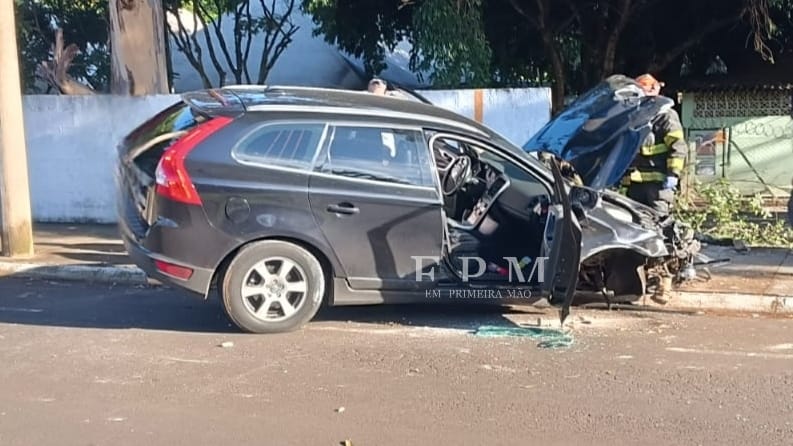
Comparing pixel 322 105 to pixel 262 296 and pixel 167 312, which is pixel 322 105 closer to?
pixel 262 296

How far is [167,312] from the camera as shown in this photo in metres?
7.69

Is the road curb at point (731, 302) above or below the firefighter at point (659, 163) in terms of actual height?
below

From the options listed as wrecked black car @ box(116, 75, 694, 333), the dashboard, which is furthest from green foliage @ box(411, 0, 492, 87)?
wrecked black car @ box(116, 75, 694, 333)

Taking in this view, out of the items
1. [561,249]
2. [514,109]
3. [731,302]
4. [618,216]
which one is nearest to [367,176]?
[561,249]

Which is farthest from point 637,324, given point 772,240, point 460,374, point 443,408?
point 772,240

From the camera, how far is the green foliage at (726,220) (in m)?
10.4

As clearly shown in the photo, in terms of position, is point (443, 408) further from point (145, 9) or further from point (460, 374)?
point (145, 9)

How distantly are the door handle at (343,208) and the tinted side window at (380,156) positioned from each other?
218 mm

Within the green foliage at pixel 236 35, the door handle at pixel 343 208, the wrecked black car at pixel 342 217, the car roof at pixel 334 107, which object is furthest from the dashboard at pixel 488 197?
the green foliage at pixel 236 35

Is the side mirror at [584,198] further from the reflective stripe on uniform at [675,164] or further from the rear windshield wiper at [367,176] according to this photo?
the reflective stripe on uniform at [675,164]

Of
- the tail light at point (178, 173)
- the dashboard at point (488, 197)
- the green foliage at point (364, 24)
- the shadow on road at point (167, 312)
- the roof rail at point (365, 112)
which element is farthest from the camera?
the green foliage at point (364, 24)

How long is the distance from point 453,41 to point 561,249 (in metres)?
6.52

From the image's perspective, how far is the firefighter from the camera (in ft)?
27.6

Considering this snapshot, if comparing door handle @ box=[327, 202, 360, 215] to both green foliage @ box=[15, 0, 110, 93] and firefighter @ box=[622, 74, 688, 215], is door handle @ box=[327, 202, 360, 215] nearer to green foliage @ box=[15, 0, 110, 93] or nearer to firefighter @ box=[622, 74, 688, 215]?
firefighter @ box=[622, 74, 688, 215]
